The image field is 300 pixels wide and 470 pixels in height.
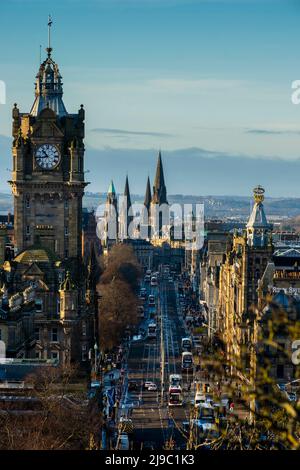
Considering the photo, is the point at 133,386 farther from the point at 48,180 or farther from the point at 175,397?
the point at 48,180

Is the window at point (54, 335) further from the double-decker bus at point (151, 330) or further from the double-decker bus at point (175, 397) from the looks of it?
the double-decker bus at point (151, 330)

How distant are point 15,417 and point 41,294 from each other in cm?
2596

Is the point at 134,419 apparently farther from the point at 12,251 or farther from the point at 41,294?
the point at 12,251

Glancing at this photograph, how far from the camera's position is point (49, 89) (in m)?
84.7

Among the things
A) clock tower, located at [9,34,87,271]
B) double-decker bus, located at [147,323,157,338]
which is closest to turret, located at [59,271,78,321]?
clock tower, located at [9,34,87,271]

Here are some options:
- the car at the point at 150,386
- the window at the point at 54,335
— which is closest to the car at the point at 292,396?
the window at the point at 54,335

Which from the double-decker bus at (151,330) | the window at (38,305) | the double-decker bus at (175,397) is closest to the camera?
the window at (38,305)

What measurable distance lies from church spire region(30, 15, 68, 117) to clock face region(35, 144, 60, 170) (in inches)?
108

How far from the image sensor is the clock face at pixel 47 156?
8281 cm

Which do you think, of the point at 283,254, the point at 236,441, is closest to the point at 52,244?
the point at 283,254

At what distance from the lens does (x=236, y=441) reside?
3766cm

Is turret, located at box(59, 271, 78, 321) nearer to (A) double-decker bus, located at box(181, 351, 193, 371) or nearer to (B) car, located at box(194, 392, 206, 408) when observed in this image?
(B) car, located at box(194, 392, 206, 408)

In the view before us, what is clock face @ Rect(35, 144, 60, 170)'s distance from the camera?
→ 272ft

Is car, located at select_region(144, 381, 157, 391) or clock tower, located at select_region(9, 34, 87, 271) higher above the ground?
clock tower, located at select_region(9, 34, 87, 271)
